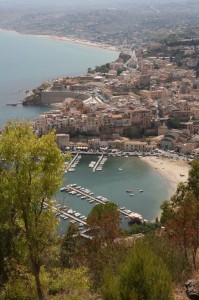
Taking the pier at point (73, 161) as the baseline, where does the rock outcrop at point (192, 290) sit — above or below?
above

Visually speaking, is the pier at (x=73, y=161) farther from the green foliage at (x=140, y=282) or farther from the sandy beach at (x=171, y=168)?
the green foliage at (x=140, y=282)

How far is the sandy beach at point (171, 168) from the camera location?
61.2ft

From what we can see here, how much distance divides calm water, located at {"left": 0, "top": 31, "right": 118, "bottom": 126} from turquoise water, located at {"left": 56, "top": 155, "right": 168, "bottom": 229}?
958cm

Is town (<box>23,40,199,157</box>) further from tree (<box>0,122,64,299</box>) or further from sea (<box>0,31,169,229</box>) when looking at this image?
tree (<box>0,122,64,299</box>)

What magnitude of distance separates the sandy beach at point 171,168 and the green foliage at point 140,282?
13.4 metres

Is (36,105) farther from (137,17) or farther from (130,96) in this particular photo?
(137,17)

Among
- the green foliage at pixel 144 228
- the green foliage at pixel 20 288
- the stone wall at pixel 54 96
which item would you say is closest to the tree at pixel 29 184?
the green foliage at pixel 20 288

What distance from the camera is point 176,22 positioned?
3366 inches

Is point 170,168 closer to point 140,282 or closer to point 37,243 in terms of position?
point 37,243

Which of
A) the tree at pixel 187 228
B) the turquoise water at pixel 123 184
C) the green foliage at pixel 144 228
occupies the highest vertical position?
the tree at pixel 187 228

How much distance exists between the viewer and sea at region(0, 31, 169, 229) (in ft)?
56.6

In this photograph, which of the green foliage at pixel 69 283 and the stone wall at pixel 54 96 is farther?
the stone wall at pixel 54 96

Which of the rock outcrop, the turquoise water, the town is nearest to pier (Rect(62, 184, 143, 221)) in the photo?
the turquoise water

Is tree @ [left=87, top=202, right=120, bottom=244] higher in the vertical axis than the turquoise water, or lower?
higher
